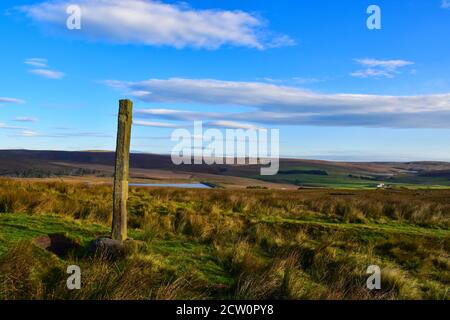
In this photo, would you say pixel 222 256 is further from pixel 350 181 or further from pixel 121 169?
pixel 350 181

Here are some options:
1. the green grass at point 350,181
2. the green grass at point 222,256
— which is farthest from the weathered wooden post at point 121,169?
the green grass at point 350,181

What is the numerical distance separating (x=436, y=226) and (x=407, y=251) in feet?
21.5

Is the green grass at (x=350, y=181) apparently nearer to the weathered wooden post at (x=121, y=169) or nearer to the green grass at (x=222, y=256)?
the green grass at (x=222, y=256)

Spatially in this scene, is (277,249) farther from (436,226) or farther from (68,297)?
(436,226)

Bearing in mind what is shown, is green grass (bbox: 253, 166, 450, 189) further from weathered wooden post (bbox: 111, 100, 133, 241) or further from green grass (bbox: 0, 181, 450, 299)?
weathered wooden post (bbox: 111, 100, 133, 241)

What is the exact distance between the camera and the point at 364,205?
21.0 m

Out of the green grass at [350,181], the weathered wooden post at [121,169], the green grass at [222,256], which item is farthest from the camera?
the green grass at [350,181]

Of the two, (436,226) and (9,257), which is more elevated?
(9,257)

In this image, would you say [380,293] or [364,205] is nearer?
[380,293]

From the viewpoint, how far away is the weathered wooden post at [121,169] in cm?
953

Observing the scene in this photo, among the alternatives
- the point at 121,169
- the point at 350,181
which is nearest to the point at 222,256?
the point at 121,169

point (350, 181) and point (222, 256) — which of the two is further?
point (350, 181)

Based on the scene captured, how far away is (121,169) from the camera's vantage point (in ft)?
31.3
